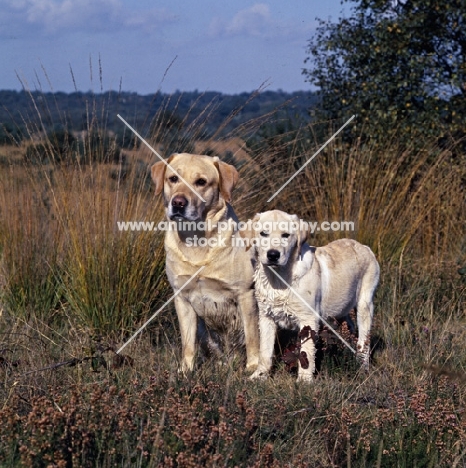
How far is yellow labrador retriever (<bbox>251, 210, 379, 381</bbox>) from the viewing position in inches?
175

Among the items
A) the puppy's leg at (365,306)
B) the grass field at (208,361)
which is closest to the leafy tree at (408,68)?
the grass field at (208,361)

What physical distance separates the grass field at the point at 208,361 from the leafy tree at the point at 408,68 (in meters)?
0.31

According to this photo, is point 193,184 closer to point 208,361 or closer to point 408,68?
point 208,361

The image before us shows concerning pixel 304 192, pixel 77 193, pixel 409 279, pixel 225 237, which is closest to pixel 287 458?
pixel 225 237

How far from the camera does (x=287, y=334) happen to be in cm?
532

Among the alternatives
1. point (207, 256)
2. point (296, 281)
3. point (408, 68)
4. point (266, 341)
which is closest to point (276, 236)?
point (296, 281)

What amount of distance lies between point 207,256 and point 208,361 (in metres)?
0.68

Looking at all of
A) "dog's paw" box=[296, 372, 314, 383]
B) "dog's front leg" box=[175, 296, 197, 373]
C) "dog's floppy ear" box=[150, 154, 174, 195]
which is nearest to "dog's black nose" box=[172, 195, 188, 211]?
"dog's floppy ear" box=[150, 154, 174, 195]

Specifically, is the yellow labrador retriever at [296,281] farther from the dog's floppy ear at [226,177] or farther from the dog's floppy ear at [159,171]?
the dog's floppy ear at [159,171]

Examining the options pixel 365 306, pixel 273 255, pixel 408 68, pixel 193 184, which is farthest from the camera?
pixel 408 68

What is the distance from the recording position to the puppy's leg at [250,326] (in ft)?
16.0

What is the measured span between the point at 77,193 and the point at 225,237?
1261 mm

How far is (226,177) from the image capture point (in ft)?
16.0

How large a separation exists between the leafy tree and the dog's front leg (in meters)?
3.52
